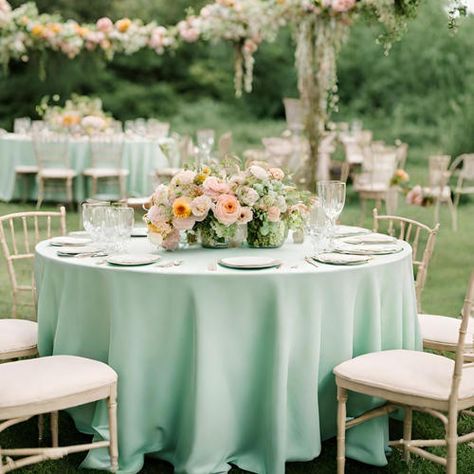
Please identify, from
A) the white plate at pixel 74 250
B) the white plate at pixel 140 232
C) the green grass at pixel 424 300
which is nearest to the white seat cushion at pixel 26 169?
the green grass at pixel 424 300

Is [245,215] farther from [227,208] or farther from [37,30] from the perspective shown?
[37,30]

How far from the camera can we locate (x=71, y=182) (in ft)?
35.3

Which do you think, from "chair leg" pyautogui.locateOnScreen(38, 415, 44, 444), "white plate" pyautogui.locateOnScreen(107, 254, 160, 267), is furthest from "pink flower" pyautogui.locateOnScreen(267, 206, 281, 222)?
"chair leg" pyautogui.locateOnScreen(38, 415, 44, 444)

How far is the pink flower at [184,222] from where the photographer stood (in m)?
3.45

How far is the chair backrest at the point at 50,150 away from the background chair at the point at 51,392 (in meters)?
7.47

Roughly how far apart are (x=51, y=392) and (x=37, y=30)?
34.0ft

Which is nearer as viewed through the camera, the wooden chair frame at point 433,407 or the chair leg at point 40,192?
the wooden chair frame at point 433,407

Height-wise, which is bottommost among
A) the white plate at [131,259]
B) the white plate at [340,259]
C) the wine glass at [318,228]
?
the white plate at [131,259]

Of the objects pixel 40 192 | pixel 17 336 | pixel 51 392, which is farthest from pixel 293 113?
pixel 51 392

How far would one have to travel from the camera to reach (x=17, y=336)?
3.56m

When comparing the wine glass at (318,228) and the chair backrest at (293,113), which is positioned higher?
the chair backrest at (293,113)

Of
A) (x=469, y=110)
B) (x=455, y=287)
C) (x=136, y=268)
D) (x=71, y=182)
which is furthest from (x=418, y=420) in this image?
(x=469, y=110)

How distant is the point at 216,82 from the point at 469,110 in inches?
419

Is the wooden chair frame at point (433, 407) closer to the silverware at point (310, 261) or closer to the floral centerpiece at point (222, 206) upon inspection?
the silverware at point (310, 261)
